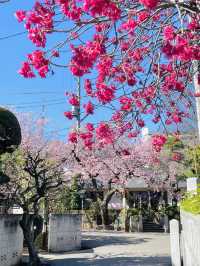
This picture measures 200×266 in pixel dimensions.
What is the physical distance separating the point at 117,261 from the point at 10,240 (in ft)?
11.6

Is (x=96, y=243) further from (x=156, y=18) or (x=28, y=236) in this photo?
(x=156, y=18)

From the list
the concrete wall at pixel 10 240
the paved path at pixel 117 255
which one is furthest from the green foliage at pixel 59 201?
the concrete wall at pixel 10 240

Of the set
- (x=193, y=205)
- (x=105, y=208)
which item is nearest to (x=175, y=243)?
(x=193, y=205)

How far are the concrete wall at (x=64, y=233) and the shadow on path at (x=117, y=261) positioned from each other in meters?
2.58

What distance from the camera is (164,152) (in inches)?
1142

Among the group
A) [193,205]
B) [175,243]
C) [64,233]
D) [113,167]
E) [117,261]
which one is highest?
[113,167]

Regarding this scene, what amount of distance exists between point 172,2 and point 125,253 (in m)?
12.0

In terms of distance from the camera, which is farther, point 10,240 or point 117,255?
point 117,255

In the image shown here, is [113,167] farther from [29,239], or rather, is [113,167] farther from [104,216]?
[29,239]

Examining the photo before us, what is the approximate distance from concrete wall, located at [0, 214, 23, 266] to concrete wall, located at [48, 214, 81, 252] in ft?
12.3

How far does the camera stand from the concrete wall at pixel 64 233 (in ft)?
54.0

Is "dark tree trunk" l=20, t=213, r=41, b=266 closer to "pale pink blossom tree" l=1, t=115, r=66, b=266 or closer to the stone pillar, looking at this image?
"pale pink blossom tree" l=1, t=115, r=66, b=266

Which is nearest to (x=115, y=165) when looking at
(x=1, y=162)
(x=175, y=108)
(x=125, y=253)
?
(x=125, y=253)

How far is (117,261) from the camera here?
13312 millimetres
